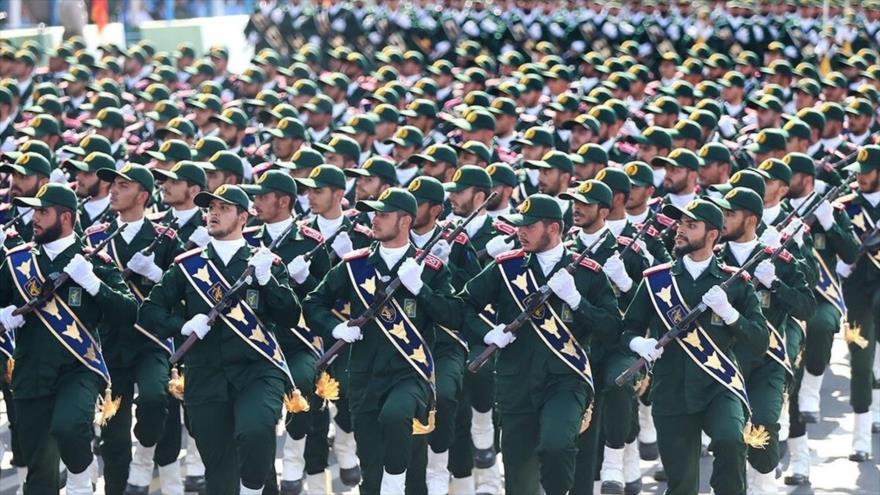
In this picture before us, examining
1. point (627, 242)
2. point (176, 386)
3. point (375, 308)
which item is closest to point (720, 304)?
point (627, 242)

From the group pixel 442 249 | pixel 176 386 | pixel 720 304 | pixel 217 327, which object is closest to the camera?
pixel 720 304

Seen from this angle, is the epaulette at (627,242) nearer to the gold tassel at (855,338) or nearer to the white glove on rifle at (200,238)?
the gold tassel at (855,338)

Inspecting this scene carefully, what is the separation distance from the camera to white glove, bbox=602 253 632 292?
37.1 feet

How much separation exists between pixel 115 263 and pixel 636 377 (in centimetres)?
322

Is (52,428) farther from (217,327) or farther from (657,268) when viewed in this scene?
(657,268)

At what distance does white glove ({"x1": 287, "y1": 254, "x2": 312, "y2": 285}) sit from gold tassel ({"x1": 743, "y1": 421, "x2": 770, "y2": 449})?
2.83 metres

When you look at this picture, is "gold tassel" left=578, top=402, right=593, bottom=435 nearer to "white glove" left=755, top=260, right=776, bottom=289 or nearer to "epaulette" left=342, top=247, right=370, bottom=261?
"white glove" left=755, top=260, right=776, bottom=289

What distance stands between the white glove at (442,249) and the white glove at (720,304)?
1.73m

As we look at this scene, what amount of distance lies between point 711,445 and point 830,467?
2966 mm

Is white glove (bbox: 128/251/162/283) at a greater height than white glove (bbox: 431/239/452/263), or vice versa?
white glove (bbox: 431/239/452/263)

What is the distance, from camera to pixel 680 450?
419 inches

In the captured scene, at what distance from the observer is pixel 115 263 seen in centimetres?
1165

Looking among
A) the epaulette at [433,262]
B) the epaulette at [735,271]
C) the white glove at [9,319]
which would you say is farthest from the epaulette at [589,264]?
the white glove at [9,319]

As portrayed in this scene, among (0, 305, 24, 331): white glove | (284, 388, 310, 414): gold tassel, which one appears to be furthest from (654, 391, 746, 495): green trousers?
(0, 305, 24, 331): white glove
